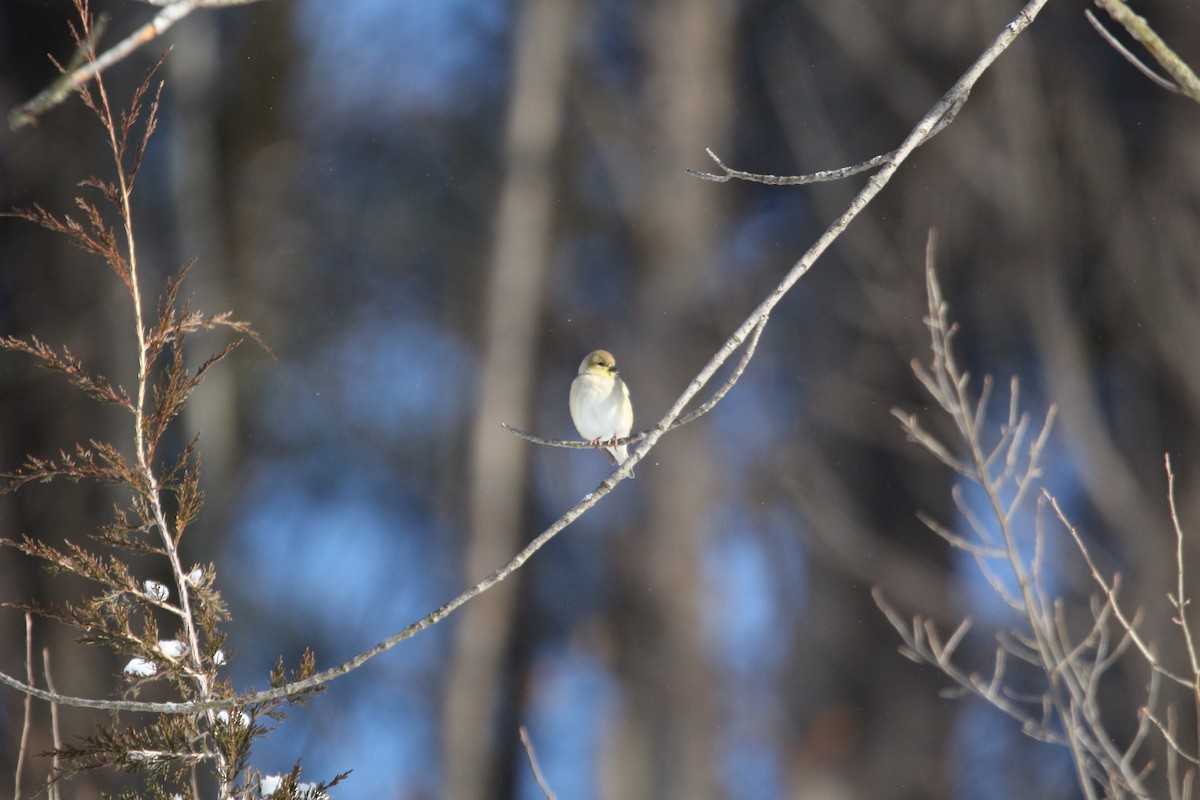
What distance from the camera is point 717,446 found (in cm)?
820

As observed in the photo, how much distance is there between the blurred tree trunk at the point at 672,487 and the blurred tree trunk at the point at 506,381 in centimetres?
105

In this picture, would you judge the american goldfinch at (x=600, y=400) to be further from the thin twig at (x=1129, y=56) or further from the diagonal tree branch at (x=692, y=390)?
the thin twig at (x=1129, y=56)

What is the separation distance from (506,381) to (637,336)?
1.38 metres

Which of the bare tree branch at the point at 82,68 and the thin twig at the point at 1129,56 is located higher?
the bare tree branch at the point at 82,68

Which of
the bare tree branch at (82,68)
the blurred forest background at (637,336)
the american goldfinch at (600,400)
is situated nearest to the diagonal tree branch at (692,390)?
the bare tree branch at (82,68)

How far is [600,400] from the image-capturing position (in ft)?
13.5

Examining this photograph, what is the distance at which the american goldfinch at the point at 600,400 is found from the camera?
13.5 ft

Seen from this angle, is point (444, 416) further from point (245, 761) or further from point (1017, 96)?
point (245, 761)

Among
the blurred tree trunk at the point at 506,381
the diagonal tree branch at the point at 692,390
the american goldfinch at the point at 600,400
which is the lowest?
the diagonal tree branch at the point at 692,390

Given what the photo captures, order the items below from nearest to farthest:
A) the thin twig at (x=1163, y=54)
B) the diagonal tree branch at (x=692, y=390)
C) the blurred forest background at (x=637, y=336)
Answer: the thin twig at (x=1163, y=54), the diagonal tree branch at (x=692, y=390), the blurred forest background at (x=637, y=336)

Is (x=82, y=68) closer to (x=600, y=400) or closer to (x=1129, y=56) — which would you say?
(x=1129, y=56)

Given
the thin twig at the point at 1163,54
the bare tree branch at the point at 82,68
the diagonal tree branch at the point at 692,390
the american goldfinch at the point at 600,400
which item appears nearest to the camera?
the bare tree branch at the point at 82,68

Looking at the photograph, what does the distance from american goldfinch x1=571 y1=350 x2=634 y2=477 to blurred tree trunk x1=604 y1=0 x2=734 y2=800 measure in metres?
3.25

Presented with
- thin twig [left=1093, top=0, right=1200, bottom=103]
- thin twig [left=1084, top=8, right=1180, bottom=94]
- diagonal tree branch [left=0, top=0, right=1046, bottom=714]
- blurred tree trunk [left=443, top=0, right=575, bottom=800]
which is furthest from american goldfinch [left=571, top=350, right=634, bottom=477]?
blurred tree trunk [left=443, top=0, right=575, bottom=800]
